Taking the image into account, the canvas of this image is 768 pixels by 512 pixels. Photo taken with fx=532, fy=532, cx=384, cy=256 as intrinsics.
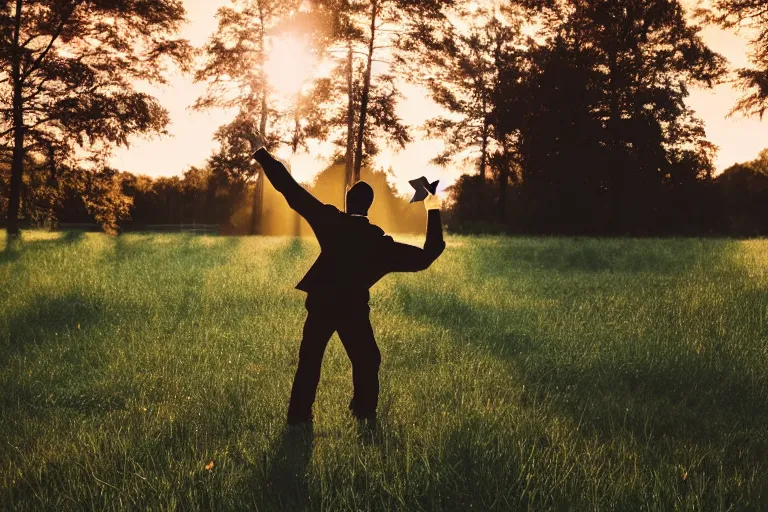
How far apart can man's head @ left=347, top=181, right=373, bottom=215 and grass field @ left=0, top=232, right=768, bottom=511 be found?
144 centimetres

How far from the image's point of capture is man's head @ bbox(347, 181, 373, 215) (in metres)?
3.44

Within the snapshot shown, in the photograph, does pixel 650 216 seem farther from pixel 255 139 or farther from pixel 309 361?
pixel 309 361

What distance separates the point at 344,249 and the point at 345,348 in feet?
2.18

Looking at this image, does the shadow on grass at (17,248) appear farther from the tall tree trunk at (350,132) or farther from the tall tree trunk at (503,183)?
the tall tree trunk at (503,183)

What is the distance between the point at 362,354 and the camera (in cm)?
345

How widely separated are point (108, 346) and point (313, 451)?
400 cm

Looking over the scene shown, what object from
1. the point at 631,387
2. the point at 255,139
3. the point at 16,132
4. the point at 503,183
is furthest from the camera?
the point at 503,183

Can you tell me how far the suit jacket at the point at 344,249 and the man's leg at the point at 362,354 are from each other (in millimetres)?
138

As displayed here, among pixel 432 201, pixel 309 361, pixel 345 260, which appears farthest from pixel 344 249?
pixel 309 361

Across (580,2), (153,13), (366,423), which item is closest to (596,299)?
(366,423)

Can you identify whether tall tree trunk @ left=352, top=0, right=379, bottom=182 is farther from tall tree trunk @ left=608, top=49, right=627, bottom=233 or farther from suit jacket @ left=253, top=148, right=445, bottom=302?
suit jacket @ left=253, top=148, right=445, bottom=302

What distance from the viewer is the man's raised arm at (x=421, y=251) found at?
3.33 metres

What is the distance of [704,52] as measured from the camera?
86.0ft

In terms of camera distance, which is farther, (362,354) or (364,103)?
(364,103)
